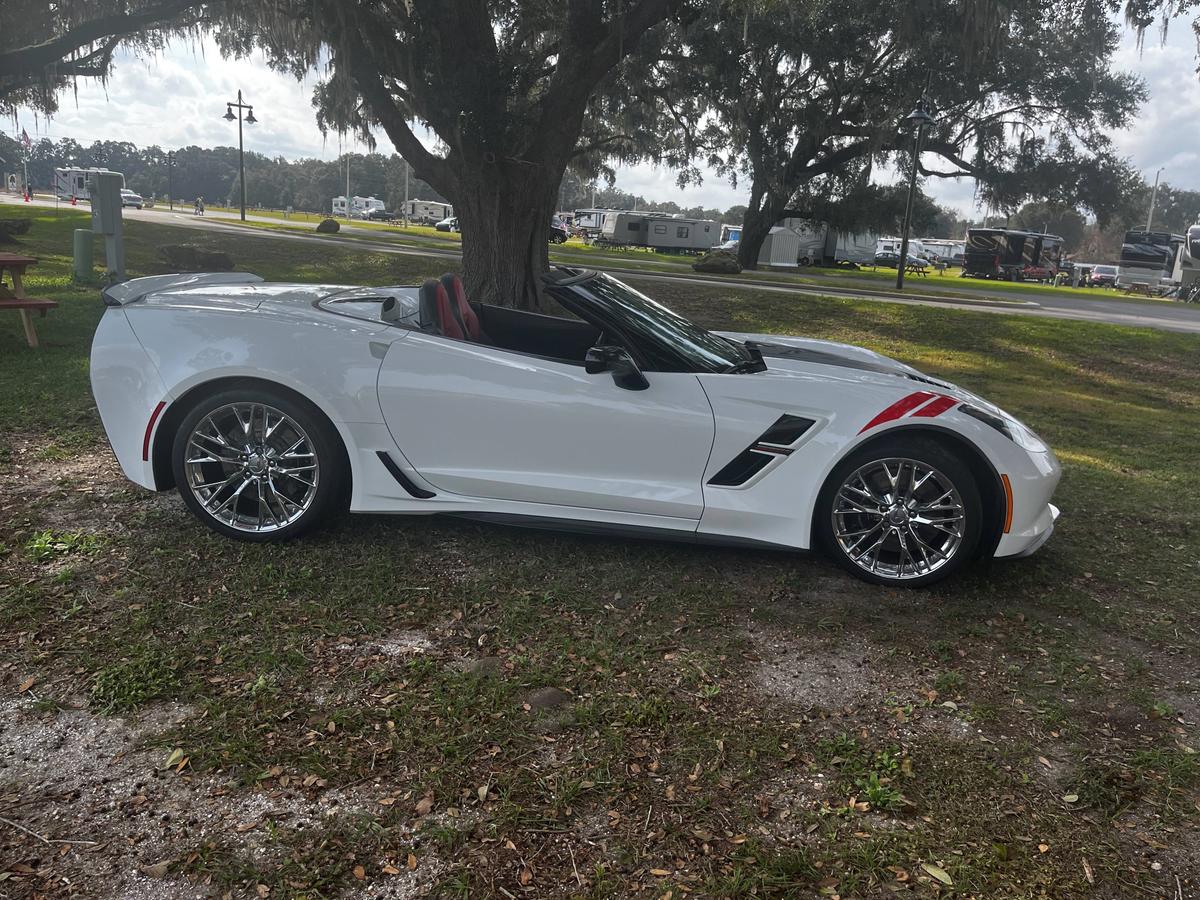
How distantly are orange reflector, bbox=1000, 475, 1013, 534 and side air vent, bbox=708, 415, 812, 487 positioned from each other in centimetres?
85

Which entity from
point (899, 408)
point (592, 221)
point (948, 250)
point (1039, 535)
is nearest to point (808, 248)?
point (592, 221)

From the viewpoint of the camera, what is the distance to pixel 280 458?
3848 millimetres

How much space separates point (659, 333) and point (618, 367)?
428 millimetres

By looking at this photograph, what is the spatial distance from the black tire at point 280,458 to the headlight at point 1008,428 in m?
2.74

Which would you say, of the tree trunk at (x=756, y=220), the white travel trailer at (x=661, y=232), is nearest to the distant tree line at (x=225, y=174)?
the white travel trailer at (x=661, y=232)

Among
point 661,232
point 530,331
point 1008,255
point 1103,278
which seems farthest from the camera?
point 661,232

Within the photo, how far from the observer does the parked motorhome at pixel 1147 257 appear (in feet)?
135

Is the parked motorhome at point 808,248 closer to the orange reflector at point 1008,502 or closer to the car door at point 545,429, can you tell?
the orange reflector at point 1008,502

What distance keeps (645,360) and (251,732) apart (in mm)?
2121

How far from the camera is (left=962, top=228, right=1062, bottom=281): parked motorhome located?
4275 cm

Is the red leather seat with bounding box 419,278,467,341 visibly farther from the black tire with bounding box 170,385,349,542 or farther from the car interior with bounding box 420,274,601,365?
the black tire with bounding box 170,385,349,542

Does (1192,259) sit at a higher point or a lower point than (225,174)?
lower

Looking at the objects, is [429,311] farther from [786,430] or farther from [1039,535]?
[1039,535]

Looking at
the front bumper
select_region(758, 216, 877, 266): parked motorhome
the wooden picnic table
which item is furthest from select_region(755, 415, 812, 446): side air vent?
select_region(758, 216, 877, 266): parked motorhome
